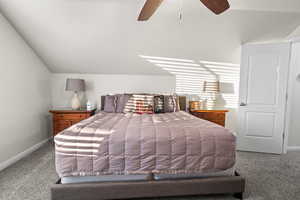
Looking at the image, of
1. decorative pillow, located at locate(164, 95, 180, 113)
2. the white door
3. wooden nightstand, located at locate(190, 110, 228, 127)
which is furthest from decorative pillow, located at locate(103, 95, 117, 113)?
the white door

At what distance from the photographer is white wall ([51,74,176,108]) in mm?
3549

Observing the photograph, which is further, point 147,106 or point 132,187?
point 147,106

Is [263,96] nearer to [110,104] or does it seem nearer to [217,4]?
[217,4]

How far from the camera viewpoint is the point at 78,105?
10.8ft

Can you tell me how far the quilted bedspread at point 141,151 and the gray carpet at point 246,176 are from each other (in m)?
0.45

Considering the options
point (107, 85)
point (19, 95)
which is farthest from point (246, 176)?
point (19, 95)

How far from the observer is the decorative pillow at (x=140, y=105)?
287 cm

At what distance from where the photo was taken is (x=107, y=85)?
359 centimetres

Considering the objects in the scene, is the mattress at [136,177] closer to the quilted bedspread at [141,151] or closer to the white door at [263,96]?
the quilted bedspread at [141,151]

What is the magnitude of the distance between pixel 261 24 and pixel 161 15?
167cm

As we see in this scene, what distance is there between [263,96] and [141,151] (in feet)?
8.44

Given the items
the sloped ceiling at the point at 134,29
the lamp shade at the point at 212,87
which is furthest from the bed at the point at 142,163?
the lamp shade at the point at 212,87

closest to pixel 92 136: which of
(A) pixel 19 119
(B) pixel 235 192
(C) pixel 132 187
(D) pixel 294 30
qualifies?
(C) pixel 132 187

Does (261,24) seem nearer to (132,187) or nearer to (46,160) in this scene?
(132,187)
